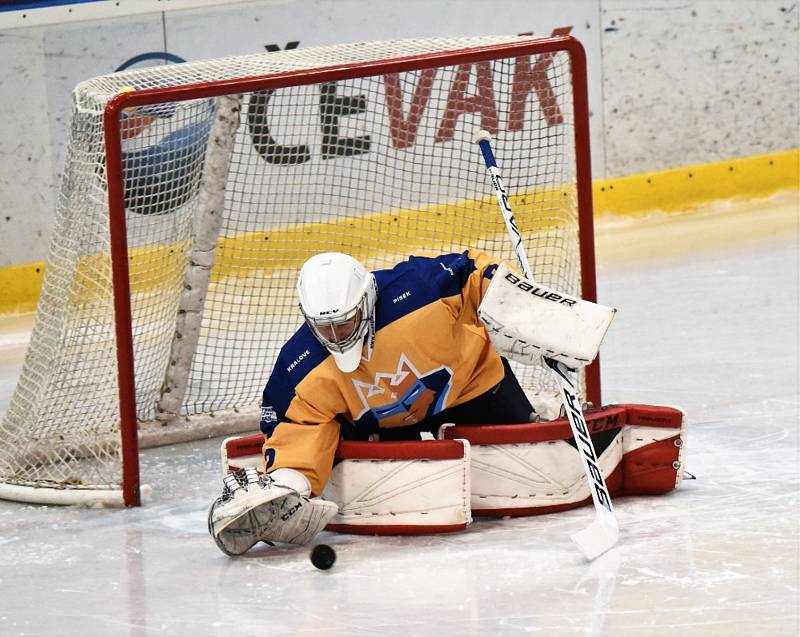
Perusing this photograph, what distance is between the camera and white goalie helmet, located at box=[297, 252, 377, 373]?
11.0ft

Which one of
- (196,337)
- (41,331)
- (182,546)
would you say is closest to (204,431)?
(196,337)

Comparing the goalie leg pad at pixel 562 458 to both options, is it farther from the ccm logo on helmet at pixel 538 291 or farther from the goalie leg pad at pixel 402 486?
the ccm logo on helmet at pixel 538 291

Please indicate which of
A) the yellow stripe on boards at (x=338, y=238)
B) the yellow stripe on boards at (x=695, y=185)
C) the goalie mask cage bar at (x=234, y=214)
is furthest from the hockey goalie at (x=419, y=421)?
the yellow stripe on boards at (x=695, y=185)

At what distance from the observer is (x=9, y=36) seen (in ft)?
20.6

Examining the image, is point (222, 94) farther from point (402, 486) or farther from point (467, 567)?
point (467, 567)

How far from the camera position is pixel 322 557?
339 centimetres

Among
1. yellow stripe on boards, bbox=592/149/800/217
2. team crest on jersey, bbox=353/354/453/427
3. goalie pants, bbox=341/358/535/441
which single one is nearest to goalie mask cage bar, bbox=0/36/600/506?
goalie pants, bbox=341/358/535/441

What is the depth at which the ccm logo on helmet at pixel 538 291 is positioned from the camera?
349cm

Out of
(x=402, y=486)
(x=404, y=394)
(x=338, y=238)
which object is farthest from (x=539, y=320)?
(x=338, y=238)

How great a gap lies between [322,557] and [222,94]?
1.27m

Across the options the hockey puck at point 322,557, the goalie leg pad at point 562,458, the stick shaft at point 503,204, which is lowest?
the hockey puck at point 322,557

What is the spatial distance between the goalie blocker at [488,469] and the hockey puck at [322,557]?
0.26 metres

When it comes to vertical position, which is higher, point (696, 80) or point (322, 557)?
point (696, 80)

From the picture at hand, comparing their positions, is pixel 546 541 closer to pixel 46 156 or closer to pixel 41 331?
pixel 41 331
